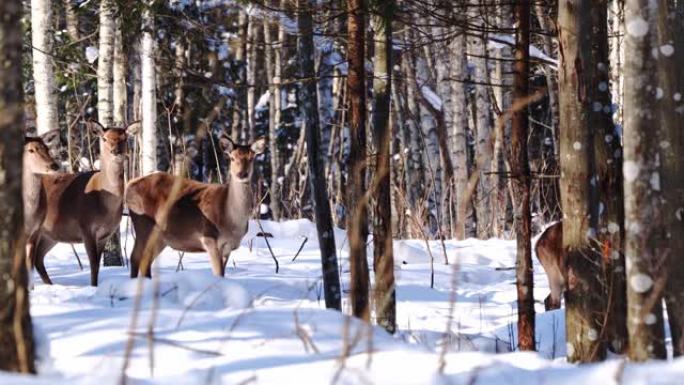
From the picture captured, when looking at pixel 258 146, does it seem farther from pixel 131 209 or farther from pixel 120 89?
pixel 120 89

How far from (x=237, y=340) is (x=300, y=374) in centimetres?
74

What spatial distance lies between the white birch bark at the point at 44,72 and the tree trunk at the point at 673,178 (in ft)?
25.2

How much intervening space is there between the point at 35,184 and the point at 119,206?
904 millimetres

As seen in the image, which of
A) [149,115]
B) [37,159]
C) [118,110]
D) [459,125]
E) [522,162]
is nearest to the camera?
[522,162]

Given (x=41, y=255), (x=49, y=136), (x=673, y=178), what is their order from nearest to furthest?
(x=673, y=178) < (x=41, y=255) < (x=49, y=136)

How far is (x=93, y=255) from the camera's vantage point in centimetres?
1025

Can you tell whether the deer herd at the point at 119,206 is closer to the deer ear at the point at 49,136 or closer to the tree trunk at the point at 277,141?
the deer ear at the point at 49,136

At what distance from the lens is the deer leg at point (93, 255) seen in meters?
10.1

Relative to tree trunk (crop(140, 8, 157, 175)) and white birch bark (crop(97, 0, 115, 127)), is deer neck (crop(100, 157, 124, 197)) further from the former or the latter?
tree trunk (crop(140, 8, 157, 175))

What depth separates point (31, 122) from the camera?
23.1 metres

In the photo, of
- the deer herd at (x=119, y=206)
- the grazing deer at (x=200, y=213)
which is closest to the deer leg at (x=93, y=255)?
the deer herd at (x=119, y=206)

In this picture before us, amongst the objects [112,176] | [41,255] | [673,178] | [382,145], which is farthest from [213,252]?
[673,178]

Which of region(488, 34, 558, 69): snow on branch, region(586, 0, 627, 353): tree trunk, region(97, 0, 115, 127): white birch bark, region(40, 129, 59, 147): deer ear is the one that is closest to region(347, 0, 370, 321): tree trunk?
region(488, 34, 558, 69): snow on branch

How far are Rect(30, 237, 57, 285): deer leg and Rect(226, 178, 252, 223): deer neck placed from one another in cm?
184
